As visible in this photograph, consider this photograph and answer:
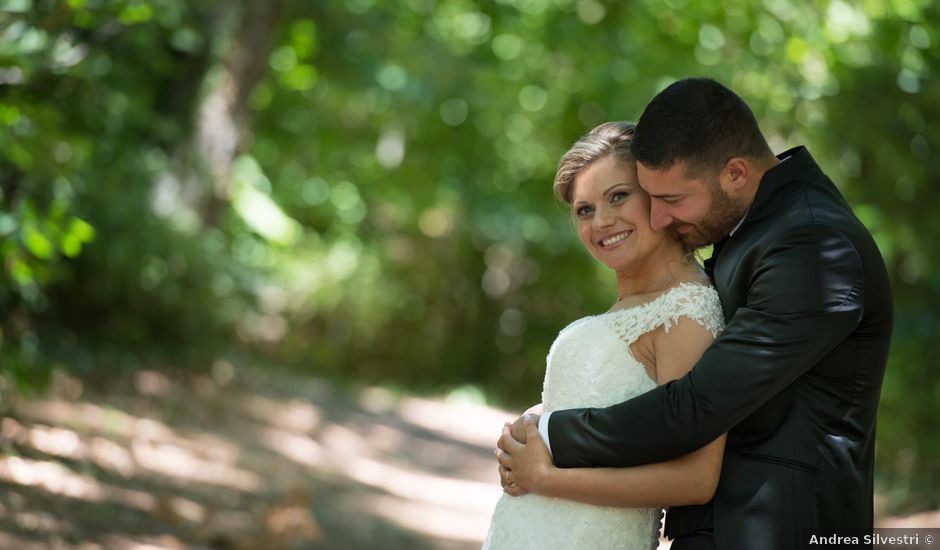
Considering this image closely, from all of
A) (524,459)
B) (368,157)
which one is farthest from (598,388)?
(368,157)

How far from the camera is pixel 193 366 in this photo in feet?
36.2

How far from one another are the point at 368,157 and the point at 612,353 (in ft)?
58.5

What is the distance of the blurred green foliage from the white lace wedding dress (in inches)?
96.6

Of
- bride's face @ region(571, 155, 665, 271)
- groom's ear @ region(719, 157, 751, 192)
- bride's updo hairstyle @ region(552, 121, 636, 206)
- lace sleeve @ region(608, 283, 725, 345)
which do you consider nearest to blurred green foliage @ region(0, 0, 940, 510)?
bride's updo hairstyle @ region(552, 121, 636, 206)

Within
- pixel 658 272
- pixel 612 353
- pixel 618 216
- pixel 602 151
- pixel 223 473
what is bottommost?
pixel 612 353

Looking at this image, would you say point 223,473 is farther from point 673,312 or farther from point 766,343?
point 766,343

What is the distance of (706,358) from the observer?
263 centimetres

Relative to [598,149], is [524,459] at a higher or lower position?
lower

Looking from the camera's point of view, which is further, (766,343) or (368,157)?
(368,157)

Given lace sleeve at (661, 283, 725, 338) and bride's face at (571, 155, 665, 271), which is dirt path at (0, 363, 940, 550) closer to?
bride's face at (571, 155, 665, 271)

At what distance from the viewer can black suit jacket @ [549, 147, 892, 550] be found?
2.57 m

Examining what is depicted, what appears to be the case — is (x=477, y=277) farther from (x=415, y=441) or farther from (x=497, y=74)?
(x=415, y=441)

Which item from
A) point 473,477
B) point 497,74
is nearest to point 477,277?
point 497,74

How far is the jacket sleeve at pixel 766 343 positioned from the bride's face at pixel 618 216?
0.44m
